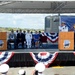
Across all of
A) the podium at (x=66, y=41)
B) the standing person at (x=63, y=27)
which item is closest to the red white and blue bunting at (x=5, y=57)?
the podium at (x=66, y=41)

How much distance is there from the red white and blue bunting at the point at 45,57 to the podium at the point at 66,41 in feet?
14.2

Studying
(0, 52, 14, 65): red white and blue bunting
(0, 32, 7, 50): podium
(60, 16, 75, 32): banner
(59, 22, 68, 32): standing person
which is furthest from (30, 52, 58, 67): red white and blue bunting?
(60, 16, 75, 32): banner

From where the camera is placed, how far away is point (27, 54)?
14.8m

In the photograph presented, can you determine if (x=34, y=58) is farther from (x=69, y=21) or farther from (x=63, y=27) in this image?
(x=69, y=21)

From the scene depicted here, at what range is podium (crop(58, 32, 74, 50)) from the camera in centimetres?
1894

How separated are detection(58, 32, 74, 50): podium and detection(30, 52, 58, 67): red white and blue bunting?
4343 mm

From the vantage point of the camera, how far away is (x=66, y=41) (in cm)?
1925

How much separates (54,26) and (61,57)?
15352 millimetres

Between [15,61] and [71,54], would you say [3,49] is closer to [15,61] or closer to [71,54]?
[15,61]

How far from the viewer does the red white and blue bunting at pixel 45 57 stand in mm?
14336

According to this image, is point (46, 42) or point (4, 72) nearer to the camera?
point (4, 72)

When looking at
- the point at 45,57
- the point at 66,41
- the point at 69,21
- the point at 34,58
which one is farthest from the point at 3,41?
the point at 69,21

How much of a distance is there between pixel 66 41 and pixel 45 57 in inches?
208

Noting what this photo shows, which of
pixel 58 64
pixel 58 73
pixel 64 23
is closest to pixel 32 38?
pixel 64 23
